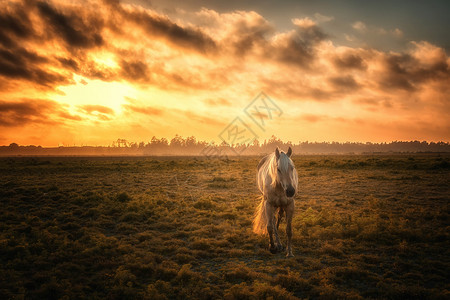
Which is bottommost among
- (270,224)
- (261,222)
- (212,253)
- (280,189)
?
(212,253)

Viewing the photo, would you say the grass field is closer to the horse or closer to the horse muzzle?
the horse

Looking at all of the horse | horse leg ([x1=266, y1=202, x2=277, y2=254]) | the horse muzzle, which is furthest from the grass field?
the horse muzzle

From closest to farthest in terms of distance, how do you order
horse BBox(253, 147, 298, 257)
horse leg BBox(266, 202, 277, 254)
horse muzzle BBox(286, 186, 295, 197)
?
horse muzzle BBox(286, 186, 295, 197) < horse BBox(253, 147, 298, 257) < horse leg BBox(266, 202, 277, 254)

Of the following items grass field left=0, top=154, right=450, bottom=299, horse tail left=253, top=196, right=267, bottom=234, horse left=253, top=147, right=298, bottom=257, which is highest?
horse left=253, top=147, right=298, bottom=257

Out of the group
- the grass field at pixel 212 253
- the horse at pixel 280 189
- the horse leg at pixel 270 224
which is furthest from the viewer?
the horse leg at pixel 270 224

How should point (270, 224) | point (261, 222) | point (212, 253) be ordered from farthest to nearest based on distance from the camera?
point (261, 222) → point (212, 253) → point (270, 224)

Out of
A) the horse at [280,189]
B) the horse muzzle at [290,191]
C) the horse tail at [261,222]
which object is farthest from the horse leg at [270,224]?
the horse muzzle at [290,191]

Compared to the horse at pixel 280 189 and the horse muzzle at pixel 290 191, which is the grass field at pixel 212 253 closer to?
the horse at pixel 280 189

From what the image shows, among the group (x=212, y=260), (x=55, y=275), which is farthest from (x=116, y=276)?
(x=212, y=260)

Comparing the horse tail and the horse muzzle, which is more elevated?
the horse muzzle

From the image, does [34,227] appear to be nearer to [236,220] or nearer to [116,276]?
[116,276]

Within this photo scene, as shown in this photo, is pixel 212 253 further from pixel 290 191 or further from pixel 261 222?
pixel 290 191

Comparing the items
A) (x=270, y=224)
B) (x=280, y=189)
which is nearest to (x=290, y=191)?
(x=280, y=189)

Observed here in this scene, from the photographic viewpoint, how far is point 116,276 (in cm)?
517
